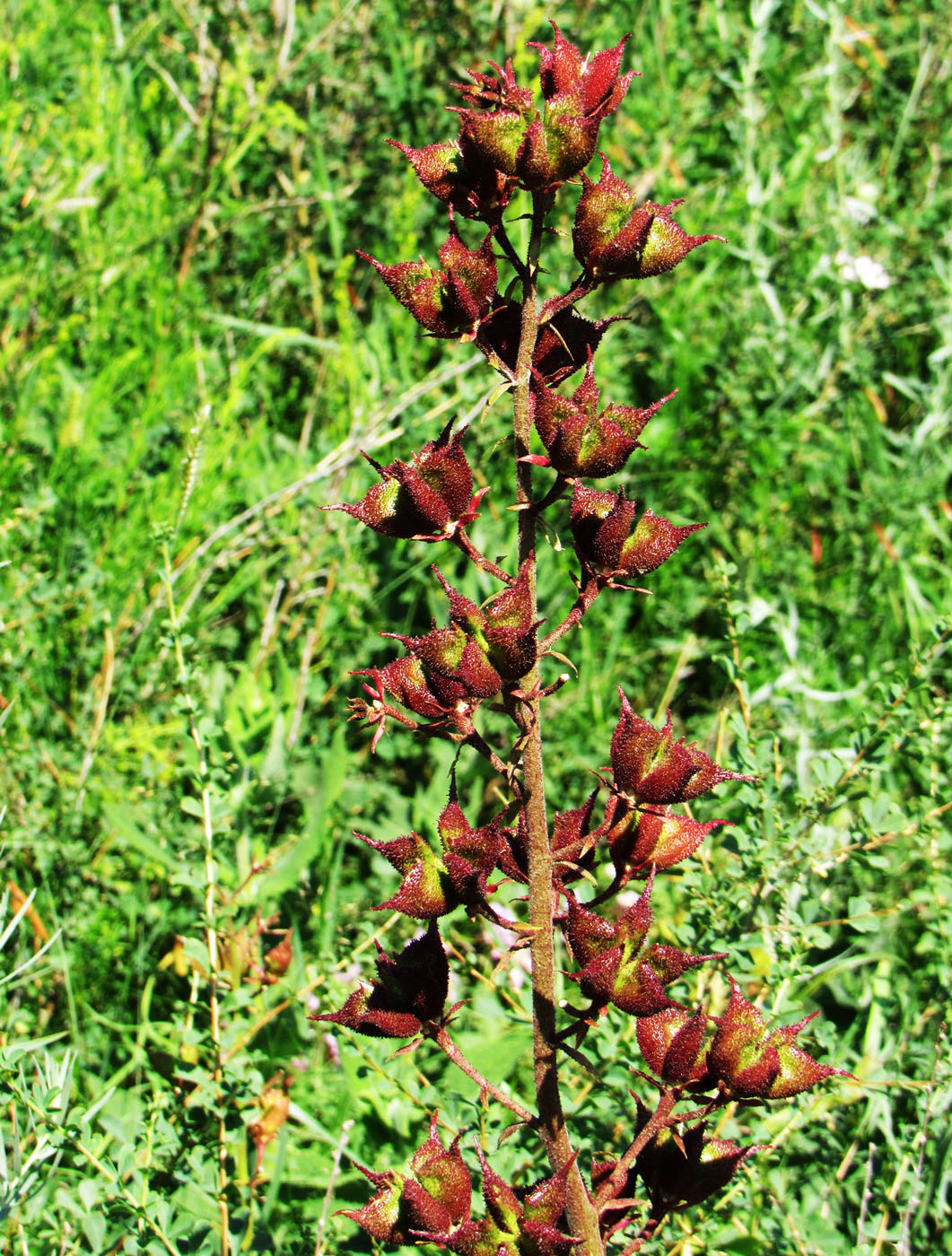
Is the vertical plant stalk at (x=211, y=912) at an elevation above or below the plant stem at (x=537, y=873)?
below

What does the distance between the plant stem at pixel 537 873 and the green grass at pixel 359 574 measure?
49 centimetres

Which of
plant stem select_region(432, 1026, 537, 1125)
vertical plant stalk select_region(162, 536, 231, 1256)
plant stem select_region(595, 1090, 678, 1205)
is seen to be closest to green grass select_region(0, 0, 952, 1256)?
vertical plant stalk select_region(162, 536, 231, 1256)

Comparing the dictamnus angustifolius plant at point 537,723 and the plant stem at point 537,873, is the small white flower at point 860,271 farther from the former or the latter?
the plant stem at point 537,873

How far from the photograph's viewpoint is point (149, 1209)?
6.48 ft

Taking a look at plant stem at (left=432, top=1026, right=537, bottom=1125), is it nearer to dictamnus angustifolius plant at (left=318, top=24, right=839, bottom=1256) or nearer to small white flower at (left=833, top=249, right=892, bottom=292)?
dictamnus angustifolius plant at (left=318, top=24, right=839, bottom=1256)

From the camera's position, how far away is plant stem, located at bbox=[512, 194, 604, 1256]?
1629mm

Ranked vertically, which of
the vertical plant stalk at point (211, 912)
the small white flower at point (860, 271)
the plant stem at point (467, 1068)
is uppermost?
the small white flower at point (860, 271)

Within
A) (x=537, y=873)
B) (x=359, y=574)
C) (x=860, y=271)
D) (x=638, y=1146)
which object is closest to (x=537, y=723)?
(x=537, y=873)

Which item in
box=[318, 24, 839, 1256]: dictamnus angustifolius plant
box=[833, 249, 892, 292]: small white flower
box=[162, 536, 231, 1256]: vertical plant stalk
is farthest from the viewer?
box=[833, 249, 892, 292]: small white flower

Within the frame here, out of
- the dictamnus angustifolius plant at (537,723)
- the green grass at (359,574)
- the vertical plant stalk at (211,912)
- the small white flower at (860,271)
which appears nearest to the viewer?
the dictamnus angustifolius plant at (537,723)

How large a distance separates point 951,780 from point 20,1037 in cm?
229

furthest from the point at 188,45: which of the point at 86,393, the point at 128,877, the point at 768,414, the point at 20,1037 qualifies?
the point at 20,1037

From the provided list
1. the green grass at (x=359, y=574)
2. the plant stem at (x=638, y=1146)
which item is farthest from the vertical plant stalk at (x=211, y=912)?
the plant stem at (x=638, y=1146)

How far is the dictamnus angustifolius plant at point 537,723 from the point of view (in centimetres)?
156
